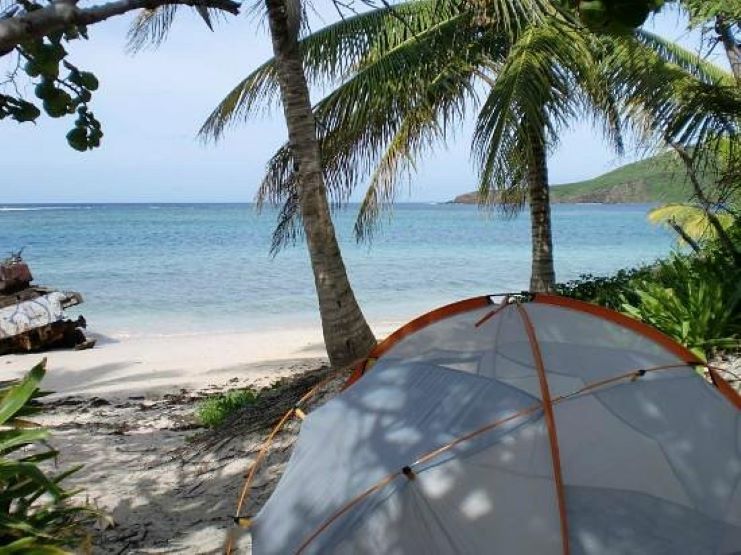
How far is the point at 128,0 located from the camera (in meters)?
1.86

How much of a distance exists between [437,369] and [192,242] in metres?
42.5

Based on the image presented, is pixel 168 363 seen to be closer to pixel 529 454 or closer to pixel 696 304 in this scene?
pixel 696 304

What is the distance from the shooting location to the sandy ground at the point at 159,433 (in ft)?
15.3

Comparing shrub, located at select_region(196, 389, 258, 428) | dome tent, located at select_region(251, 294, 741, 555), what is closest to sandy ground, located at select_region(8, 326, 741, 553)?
shrub, located at select_region(196, 389, 258, 428)

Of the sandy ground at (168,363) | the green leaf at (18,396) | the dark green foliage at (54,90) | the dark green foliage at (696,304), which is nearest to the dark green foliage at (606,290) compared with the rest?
the dark green foliage at (696,304)

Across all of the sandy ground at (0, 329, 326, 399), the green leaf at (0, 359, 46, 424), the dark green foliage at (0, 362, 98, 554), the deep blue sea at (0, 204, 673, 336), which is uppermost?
the green leaf at (0, 359, 46, 424)

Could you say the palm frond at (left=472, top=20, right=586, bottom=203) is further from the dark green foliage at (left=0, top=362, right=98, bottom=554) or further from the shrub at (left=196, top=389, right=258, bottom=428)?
the dark green foliage at (left=0, top=362, right=98, bottom=554)

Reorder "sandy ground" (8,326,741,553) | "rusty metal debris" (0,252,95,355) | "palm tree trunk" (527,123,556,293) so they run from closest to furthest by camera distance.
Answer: "sandy ground" (8,326,741,553), "palm tree trunk" (527,123,556,293), "rusty metal debris" (0,252,95,355)

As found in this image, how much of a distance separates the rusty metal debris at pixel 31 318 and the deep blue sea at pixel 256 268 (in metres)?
2.32

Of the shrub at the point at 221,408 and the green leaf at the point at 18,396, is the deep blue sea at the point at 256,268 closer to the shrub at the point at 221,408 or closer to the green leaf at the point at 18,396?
the shrub at the point at 221,408

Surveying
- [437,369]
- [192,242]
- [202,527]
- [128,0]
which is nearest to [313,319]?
[202,527]

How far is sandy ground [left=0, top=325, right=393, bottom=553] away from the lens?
4652 millimetres

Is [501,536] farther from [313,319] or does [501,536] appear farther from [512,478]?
[313,319]

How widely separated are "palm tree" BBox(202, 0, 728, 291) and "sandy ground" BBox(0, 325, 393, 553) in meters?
2.59
